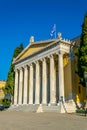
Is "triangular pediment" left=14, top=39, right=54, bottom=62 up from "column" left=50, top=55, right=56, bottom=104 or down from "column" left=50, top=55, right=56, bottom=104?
up

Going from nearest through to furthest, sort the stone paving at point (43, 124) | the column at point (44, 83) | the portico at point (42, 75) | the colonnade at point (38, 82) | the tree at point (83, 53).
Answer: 1. the stone paving at point (43, 124)
2. the tree at point (83, 53)
3. the colonnade at point (38, 82)
4. the portico at point (42, 75)
5. the column at point (44, 83)

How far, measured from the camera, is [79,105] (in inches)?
1406

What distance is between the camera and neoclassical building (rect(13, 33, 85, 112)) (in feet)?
118

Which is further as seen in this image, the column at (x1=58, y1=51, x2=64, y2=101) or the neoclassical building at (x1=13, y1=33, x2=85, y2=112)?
the neoclassical building at (x1=13, y1=33, x2=85, y2=112)

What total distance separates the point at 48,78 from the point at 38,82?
2488mm

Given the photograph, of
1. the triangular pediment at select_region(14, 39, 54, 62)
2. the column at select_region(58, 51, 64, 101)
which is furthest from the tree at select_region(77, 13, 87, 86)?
the triangular pediment at select_region(14, 39, 54, 62)

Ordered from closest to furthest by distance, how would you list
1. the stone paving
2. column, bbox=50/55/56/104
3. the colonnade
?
the stone paving
column, bbox=50/55/56/104
the colonnade

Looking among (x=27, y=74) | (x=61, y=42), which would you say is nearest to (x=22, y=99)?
(x=27, y=74)

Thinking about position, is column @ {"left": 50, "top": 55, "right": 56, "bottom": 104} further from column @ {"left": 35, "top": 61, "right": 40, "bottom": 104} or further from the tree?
the tree

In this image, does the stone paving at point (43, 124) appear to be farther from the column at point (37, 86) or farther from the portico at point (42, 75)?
the column at point (37, 86)

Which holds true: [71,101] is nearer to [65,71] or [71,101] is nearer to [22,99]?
[65,71]

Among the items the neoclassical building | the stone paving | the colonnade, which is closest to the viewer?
the stone paving

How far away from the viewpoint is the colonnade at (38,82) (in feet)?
120

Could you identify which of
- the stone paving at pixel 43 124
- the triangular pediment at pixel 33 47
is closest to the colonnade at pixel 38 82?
the triangular pediment at pixel 33 47
